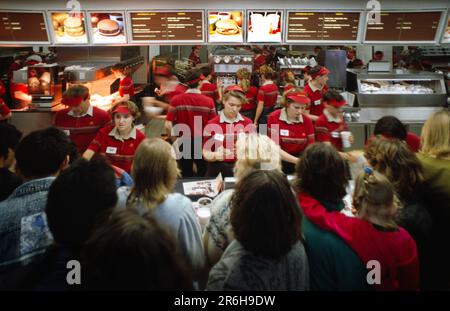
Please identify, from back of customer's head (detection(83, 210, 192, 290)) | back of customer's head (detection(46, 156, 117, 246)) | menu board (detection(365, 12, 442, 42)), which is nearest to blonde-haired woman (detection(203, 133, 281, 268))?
back of customer's head (detection(46, 156, 117, 246))

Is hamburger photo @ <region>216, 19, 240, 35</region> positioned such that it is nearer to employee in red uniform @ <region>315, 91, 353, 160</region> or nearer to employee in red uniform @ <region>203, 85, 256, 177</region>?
employee in red uniform @ <region>203, 85, 256, 177</region>

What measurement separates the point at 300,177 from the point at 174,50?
46.5ft

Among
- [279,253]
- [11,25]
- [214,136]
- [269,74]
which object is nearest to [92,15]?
[11,25]

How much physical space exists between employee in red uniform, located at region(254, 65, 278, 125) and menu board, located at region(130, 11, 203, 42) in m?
2.12

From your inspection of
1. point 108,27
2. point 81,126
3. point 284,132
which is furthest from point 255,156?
point 108,27

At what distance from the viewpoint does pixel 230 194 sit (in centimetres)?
231

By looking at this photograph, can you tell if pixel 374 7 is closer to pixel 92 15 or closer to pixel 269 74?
pixel 269 74

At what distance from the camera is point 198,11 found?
4.59 m

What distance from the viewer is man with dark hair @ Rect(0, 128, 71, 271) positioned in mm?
1845

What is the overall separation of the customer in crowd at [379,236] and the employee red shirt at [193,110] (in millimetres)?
2864

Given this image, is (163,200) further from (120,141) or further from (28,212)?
(120,141)

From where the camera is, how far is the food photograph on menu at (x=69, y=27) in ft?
15.3

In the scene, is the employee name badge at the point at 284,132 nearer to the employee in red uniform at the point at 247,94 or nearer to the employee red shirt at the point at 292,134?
the employee red shirt at the point at 292,134

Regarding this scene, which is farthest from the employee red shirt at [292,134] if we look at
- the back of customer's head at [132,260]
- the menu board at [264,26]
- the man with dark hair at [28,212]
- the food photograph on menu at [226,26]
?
the back of customer's head at [132,260]
